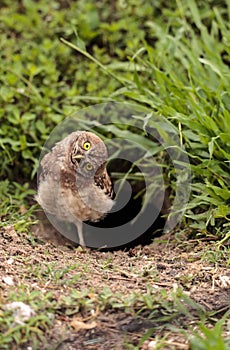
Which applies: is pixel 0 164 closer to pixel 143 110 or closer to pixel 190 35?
pixel 143 110

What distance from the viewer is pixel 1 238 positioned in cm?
384

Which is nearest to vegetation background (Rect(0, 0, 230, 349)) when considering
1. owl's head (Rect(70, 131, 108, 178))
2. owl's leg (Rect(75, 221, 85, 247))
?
owl's leg (Rect(75, 221, 85, 247))

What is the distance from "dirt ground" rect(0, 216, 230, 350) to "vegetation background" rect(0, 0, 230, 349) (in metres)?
0.14

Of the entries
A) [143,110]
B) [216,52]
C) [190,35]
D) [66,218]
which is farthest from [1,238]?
[190,35]

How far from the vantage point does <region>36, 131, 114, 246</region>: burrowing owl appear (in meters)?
4.08

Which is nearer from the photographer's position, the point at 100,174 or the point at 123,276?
the point at 123,276

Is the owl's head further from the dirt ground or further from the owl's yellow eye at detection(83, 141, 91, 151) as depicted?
the dirt ground

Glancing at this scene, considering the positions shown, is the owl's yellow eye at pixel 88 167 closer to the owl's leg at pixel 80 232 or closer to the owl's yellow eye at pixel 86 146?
the owl's yellow eye at pixel 86 146

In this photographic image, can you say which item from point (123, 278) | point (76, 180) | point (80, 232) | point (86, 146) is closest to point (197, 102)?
point (86, 146)

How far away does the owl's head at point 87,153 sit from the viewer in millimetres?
4059

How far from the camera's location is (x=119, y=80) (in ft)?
15.3

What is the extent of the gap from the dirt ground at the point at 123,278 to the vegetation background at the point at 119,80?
139 mm

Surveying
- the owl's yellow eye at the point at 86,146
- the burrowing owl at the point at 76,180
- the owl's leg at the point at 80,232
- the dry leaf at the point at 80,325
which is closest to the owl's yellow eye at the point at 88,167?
the burrowing owl at the point at 76,180

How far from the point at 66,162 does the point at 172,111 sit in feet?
2.56
